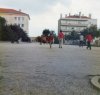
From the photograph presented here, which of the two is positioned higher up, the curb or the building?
the building

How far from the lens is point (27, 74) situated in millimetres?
13961

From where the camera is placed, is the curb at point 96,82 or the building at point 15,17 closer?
the curb at point 96,82

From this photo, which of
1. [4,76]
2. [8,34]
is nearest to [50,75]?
[4,76]

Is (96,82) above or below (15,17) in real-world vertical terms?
below

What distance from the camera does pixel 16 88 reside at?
36.6 ft

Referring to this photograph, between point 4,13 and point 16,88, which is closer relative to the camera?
point 16,88

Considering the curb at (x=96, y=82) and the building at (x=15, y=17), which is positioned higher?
the building at (x=15, y=17)

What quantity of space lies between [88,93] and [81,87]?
3.05 feet

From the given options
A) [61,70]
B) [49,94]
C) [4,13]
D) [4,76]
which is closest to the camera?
[49,94]

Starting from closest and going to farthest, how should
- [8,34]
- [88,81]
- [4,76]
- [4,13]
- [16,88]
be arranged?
[16,88], [88,81], [4,76], [8,34], [4,13]

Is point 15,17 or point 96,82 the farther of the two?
point 15,17

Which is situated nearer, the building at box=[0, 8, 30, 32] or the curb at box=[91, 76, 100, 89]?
the curb at box=[91, 76, 100, 89]

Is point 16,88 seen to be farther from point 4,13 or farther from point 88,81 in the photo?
point 4,13

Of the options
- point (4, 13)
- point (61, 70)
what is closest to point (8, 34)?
point (4, 13)
